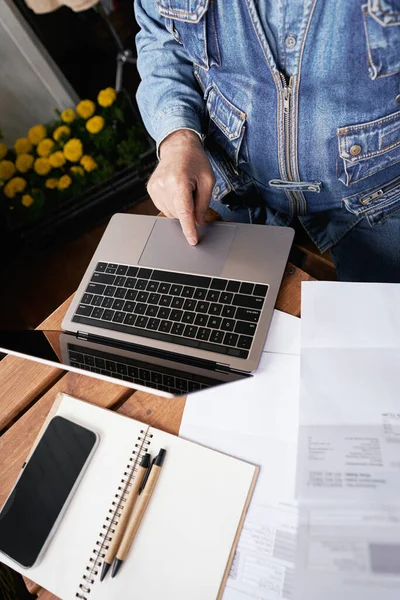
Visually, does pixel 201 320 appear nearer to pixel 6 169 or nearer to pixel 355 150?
pixel 355 150

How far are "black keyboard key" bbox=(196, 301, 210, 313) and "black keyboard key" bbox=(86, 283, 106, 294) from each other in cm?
18

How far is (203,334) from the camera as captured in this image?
23.7 inches

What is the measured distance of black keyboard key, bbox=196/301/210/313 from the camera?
62 cm

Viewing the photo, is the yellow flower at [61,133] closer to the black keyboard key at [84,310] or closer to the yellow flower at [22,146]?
the yellow flower at [22,146]

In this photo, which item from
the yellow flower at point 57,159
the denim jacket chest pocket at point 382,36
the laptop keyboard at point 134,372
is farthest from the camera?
the yellow flower at point 57,159

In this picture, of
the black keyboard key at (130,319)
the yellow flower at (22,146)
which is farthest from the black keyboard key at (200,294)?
the yellow flower at (22,146)

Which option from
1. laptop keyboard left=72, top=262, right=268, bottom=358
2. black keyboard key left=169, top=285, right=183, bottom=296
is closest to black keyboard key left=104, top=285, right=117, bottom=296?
laptop keyboard left=72, top=262, right=268, bottom=358

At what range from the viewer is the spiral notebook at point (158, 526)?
487 millimetres

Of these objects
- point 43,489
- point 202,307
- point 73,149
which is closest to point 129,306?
point 202,307

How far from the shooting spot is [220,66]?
63 cm

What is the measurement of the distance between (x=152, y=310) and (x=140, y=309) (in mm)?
22

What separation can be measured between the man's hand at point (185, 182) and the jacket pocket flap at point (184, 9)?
0.51ft

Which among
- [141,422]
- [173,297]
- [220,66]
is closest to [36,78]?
[220,66]

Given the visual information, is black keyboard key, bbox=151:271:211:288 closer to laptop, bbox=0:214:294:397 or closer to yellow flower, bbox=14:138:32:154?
laptop, bbox=0:214:294:397
